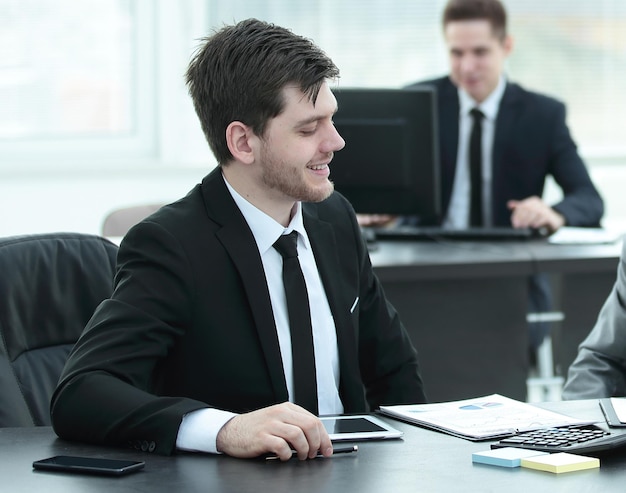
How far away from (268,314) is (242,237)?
5.6 inches

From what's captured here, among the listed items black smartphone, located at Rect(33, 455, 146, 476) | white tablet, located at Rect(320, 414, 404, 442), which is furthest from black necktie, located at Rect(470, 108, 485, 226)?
black smartphone, located at Rect(33, 455, 146, 476)

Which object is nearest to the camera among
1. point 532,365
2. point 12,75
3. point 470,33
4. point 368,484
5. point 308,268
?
point 368,484

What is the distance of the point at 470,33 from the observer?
4.07m

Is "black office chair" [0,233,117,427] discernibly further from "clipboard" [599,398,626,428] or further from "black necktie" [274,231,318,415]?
"clipboard" [599,398,626,428]

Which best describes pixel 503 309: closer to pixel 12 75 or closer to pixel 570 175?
pixel 570 175

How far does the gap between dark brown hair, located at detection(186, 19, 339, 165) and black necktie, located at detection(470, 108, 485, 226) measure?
7.12ft

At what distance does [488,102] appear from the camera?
406 centimetres

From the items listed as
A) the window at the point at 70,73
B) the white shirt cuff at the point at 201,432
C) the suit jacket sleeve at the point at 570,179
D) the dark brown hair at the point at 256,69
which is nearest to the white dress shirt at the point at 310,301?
the dark brown hair at the point at 256,69

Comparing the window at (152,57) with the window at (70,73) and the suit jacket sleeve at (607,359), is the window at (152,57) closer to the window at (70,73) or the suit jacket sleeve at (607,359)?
the window at (70,73)

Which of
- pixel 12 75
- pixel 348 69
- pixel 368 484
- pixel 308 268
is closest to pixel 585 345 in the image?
pixel 308 268

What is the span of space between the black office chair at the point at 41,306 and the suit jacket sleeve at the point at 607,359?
932 millimetres

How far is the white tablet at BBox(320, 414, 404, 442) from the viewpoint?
1.57m

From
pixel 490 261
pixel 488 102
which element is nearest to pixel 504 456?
pixel 490 261

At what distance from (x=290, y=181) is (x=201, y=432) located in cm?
53
